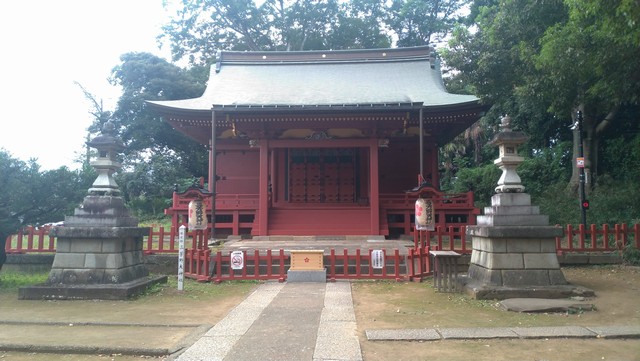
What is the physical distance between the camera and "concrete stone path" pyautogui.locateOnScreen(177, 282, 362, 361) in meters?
4.57

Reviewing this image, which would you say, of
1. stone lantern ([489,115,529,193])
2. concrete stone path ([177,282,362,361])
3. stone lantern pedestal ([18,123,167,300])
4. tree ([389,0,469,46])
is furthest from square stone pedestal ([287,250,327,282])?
tree ([389,0,469,46])

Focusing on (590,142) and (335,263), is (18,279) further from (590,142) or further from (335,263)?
(590,142)

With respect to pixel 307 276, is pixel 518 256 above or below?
above

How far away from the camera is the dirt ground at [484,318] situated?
4.67 meters

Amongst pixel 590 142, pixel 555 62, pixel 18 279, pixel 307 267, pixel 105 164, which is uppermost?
pixel 555 62

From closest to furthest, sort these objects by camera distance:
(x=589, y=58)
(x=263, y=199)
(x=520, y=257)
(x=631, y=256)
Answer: (x=520, y=257), (x=631, y=256), (x=589, y=58), (x=263, y=199)

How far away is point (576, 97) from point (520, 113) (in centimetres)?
724

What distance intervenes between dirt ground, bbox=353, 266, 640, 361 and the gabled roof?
9.43m

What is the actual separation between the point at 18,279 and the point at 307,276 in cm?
664

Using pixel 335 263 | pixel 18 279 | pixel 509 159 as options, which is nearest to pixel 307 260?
pixel 335 263

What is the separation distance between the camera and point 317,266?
963 cm

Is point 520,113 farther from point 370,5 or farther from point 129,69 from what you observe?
point 129,69

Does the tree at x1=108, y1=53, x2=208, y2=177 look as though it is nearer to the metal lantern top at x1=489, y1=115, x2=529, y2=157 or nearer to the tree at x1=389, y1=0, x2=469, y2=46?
the tree at x1=389, y1=0, x2=469, y2=46

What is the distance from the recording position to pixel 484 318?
6242 mm
